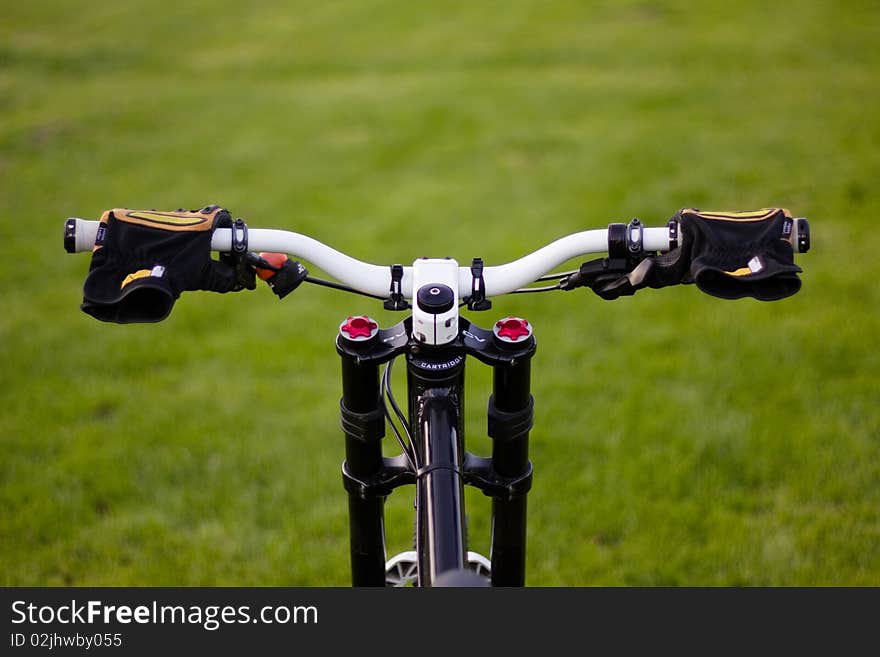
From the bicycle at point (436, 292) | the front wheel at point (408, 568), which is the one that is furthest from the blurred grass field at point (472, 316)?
the bicycle at point (436, 292)

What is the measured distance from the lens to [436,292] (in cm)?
199

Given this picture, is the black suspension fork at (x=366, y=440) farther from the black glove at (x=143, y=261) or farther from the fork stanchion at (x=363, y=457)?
the black glove at (x=143, y=261)

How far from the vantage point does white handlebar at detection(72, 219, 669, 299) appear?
214cm

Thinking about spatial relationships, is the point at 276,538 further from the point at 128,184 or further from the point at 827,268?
the point at 128,184

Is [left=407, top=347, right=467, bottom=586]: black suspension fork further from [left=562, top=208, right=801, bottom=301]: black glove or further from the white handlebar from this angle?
[left=562, top=208, right=801, bottom=301]: black glove

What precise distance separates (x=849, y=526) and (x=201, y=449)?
3342mm

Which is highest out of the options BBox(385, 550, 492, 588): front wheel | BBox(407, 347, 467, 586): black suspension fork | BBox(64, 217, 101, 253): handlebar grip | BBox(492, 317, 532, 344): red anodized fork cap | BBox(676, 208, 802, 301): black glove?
BBox(64, 217, 101, 253): handlebar grip

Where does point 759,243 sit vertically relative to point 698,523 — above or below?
above

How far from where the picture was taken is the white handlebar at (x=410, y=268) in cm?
214

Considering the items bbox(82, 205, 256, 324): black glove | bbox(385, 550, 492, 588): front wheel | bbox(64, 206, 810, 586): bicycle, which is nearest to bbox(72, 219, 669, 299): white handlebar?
bbox(64, 206, 810, 586): bicycle

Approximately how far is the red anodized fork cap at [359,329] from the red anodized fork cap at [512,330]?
0.28 meters

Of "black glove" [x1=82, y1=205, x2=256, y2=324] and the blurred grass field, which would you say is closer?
"black glove" [x1=82, y1=205, x2=256, y2=324]
